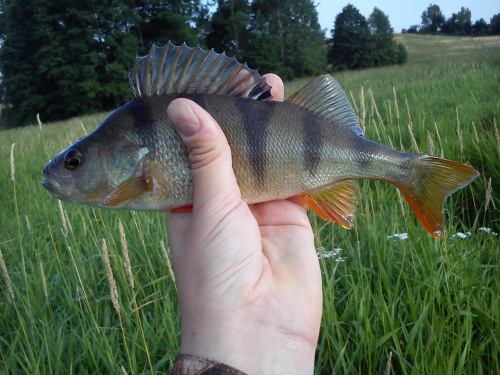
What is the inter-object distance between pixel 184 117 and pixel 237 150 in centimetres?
34

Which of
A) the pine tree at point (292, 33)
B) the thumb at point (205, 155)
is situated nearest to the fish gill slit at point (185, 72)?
the thumb at point (205, 155)

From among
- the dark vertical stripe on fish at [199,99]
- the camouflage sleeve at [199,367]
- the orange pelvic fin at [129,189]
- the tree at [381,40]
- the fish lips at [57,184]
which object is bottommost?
the camouflage sleeve at [199,367]

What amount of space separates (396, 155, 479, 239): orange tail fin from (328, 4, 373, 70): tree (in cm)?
4468

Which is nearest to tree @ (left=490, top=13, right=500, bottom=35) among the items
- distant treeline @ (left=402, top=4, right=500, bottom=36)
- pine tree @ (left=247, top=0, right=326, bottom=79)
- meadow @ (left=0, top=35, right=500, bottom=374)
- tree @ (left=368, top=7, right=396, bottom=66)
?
distant treeline @ (left=402, top=4, right=500, bottom=36)

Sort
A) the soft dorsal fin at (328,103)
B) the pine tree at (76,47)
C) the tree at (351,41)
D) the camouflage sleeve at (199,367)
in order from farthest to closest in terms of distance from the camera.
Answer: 1. the tree at (351,41)
2. the pine tree at (76,47)
3. the soft dorsal fin at (328,103)
4. the camouflage sleeve at (199,367)

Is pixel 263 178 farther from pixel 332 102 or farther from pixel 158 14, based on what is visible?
pixel 158 14

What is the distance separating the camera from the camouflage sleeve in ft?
4.76

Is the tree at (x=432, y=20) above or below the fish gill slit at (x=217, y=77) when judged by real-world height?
above

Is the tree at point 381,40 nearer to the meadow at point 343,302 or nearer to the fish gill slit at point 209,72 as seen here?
the meadow at point 343,302

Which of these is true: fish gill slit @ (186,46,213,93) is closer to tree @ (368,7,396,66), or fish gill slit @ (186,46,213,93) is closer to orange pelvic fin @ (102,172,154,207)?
orange pelvic fin @ (102,172,154,207)

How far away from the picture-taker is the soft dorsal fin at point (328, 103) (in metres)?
2.07

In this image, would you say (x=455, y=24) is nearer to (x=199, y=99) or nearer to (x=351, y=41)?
(x=351, y=41)

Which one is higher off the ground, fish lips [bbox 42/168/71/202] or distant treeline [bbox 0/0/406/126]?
distant treeline [bbox 0/0/406/126]

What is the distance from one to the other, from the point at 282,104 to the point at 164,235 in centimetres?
170
